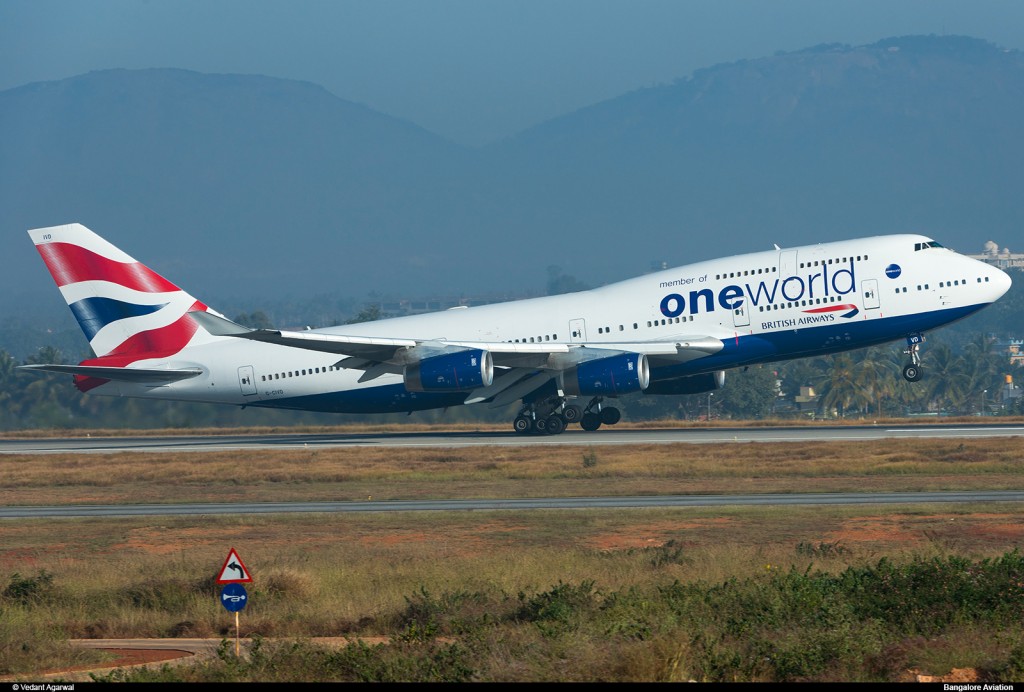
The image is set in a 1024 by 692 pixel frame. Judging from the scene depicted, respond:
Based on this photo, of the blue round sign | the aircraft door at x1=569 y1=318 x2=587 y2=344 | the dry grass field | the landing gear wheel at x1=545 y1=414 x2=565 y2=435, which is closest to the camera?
the blue round sign

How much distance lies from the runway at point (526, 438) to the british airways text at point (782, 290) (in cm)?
498

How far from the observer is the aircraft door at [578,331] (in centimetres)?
4859

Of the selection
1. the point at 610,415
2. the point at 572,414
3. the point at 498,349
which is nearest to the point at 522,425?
the point at 572,414

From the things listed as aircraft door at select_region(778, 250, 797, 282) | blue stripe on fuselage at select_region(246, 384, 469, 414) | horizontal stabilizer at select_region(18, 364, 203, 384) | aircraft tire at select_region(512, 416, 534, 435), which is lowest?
aircraft tire at select_region(512, 416, 534, 435)

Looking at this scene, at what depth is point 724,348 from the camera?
1823 inches

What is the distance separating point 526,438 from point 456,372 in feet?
15.8

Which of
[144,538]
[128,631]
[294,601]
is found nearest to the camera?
[128,631]

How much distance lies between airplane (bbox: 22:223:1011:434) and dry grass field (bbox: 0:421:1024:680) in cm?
414

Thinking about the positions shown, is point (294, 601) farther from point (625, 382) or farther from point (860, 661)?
point (625, 382)

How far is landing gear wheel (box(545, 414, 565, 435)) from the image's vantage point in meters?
49.3

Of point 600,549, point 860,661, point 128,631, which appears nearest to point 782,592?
point 860,661

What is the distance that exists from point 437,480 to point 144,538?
11358 millimetres

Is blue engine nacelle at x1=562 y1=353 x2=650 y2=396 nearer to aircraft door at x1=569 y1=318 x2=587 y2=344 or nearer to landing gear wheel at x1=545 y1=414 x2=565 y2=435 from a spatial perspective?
aircraft door at x1=569 y1=318 x2=587 y2=344

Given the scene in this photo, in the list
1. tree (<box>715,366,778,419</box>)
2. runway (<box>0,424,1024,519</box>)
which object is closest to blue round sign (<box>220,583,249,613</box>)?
runway (<box>0,424,1024,519</box>)
